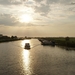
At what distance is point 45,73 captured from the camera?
118ft

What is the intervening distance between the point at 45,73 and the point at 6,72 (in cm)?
775

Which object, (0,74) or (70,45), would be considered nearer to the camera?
(0,74)

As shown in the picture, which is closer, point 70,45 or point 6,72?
point 6,72

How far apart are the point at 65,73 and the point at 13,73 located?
1026 centimetres

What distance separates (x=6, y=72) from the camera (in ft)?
119

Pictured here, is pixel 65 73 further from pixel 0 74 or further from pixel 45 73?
pixel 0 74

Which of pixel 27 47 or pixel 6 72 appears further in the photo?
pixel 27 47

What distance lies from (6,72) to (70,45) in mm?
77824

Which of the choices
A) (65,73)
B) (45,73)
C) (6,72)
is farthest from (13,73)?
(65,73)

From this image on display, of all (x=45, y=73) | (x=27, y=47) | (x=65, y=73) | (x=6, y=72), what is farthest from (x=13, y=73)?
(x=27, y=47)

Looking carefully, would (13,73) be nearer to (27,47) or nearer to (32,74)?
(32,74)

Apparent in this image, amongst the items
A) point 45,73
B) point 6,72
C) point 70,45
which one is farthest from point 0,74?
point 70,45

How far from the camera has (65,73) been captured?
36062 millimetres

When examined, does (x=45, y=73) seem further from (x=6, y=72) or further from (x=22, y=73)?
(x=6, y=72)
